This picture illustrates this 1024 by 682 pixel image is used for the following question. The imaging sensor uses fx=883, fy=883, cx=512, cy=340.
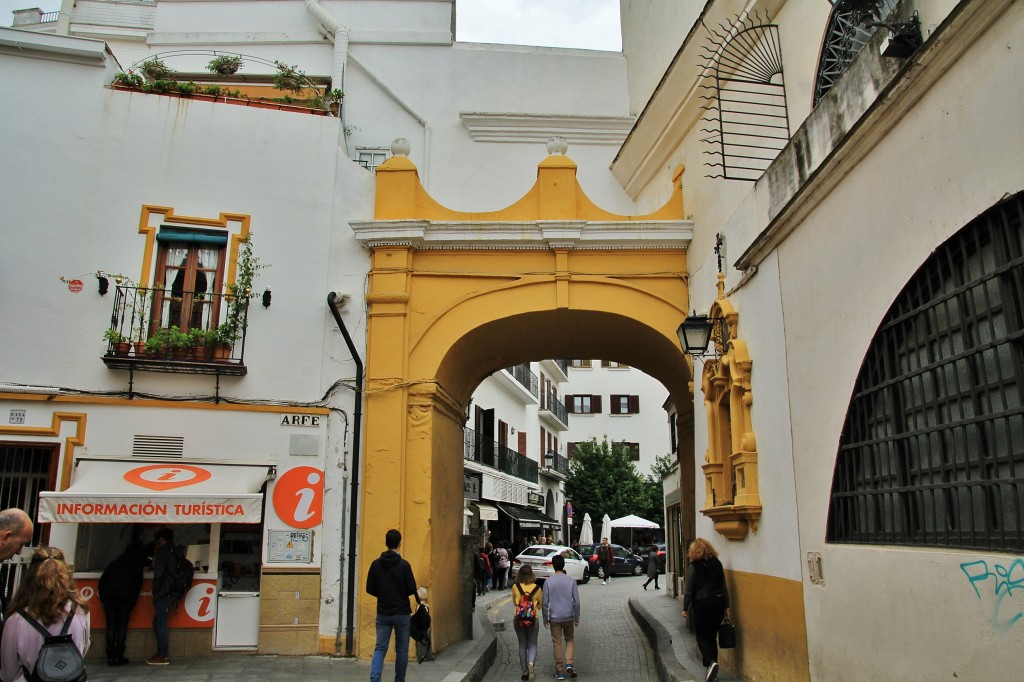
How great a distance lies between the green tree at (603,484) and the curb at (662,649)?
92.3 feet

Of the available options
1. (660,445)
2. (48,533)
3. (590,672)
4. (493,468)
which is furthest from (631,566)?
(48,533)

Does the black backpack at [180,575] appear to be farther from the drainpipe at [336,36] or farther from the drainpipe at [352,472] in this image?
the drainpipe at [336,36]

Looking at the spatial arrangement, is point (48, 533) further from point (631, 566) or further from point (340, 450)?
point (631, 566)

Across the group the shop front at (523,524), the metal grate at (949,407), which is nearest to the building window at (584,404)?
the shop front at (523,524)

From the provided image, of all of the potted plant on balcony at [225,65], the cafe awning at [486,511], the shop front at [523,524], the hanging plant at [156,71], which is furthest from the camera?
the shop front at [523,524]

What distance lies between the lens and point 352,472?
10.9m

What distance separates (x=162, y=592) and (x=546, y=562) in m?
18.0

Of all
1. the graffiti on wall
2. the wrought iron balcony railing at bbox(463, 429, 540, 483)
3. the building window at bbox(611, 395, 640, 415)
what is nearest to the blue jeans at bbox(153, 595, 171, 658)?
the graffiti on wall

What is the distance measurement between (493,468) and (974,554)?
27734mm

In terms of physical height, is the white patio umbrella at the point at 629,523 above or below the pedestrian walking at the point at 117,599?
above

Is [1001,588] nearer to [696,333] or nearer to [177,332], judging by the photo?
[696,333]

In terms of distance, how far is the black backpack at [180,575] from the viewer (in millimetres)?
9961

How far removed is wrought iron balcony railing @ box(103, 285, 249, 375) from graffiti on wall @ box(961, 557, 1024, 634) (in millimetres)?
8459

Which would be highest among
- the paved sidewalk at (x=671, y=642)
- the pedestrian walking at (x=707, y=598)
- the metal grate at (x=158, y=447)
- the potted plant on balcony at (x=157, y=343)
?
the potted plant on balcony at (x=157, y=343)
